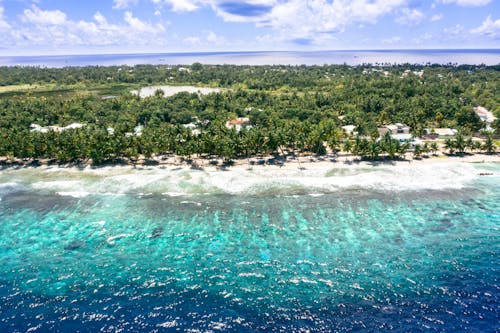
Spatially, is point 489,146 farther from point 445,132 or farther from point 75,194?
point 75,194

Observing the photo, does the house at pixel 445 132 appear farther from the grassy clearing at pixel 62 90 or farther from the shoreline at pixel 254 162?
the grassy clearing at pixel 62 90

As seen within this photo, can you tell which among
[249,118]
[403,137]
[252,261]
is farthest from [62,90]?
[252,261]

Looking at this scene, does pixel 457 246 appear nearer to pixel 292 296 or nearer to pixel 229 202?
pixel 292 296

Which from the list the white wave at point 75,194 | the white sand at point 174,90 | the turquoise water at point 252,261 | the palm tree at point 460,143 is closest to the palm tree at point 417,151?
the palm tree at point 460,143

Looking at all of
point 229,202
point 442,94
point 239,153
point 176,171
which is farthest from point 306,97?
point 229,202

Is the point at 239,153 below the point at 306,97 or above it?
below
